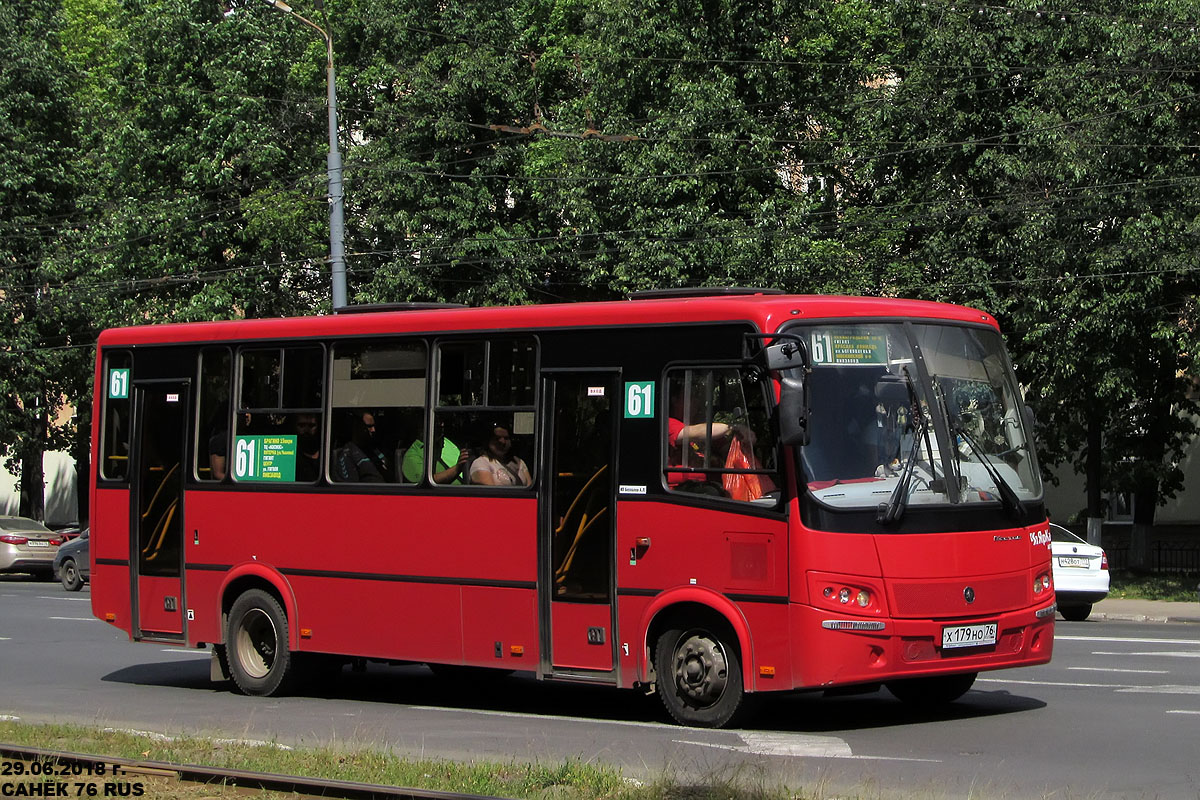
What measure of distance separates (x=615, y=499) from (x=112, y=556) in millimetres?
5925

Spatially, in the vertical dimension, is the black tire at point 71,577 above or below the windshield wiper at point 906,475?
below

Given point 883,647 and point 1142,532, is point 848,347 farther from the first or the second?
point 1142,532

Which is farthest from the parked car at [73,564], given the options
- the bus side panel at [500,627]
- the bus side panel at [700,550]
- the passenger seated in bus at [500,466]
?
the bus side panel at [700,550]

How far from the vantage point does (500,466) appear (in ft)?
41.1

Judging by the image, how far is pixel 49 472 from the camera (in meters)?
59.3

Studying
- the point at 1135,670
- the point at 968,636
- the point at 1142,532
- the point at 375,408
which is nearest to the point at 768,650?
the point at 968,636

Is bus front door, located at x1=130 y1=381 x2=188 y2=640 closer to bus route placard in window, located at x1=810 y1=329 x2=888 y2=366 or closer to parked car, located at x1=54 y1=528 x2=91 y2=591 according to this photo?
bus route placard in window, located at x1=810 y1=329 x2=888 y2=366

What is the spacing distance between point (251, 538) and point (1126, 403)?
20.0 metres

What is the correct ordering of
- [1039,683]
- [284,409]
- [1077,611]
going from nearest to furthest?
[1039,683]
[284,409]
[1077,611]

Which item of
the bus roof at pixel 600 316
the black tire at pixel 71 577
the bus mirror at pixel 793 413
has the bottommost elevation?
the black tire at pixel 71 577

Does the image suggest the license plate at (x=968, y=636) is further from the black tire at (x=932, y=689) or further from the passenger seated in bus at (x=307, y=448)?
the passenger seated in bus at (x=307, y=448)

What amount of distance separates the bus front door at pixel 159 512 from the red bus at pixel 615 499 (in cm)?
3

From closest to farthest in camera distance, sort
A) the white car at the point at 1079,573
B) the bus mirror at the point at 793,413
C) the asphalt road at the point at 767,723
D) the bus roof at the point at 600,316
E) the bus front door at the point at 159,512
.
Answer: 1. the asphalt road at the point at 767,723
2. the bus mirror at the point at 793,413
3. the bus roof at the point at 600,316
4. the bus front door at the point at 159,512
5. the white car at the point at 1079,573

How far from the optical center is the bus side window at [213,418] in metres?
14.6
